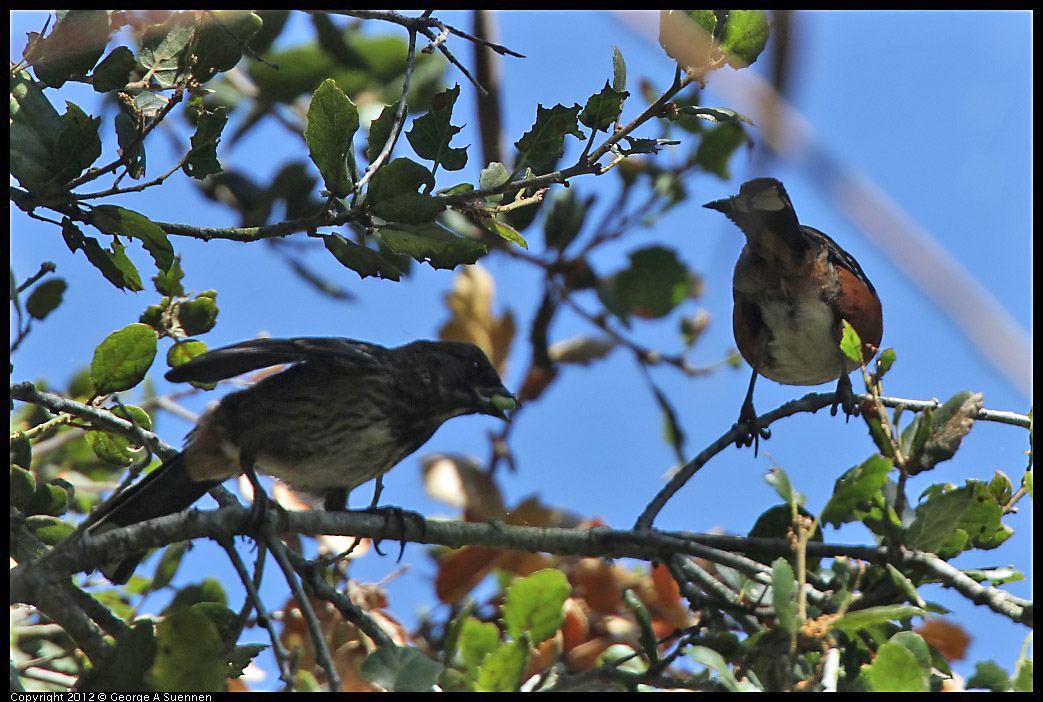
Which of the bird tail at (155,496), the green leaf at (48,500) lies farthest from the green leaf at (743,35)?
the green leaf at (48,500)

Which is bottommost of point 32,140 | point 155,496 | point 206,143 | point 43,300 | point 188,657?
point 188,657

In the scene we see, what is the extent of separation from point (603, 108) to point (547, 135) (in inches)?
8.3

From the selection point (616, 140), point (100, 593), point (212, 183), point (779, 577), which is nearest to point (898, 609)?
point (779, 577)

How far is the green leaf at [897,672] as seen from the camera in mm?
2271

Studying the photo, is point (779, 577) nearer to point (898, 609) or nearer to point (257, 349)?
point (898, 609)

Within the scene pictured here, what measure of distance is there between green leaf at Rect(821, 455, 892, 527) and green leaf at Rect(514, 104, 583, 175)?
129 centimetres

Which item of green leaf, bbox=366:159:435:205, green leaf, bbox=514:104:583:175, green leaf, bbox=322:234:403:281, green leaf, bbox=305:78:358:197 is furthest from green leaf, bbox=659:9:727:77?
green leaf, bbox=322:234:403:281

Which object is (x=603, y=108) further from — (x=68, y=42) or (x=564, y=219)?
(x=564, y=219)

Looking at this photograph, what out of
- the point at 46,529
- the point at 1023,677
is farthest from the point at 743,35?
the point at 46,529

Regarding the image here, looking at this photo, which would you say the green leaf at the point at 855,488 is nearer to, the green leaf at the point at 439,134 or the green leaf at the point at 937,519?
the green leaf at the point at 937,519

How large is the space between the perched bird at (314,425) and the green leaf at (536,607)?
1.63 m

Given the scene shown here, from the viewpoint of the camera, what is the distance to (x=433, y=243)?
3.26m

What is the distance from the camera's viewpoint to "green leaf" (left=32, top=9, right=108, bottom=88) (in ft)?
10.1

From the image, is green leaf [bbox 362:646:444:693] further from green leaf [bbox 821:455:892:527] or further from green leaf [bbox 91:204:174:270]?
green leaf [bbox 91:204:174:270]
